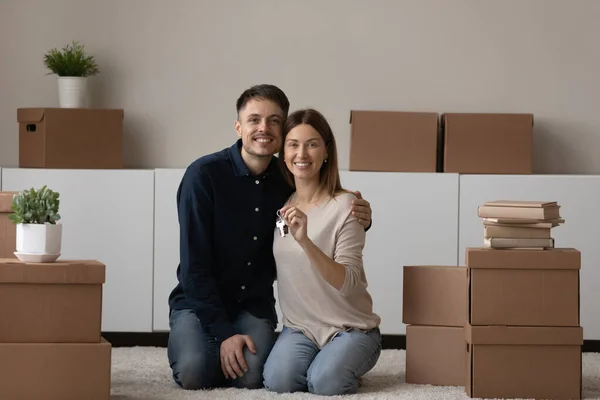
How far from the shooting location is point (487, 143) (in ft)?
13.6

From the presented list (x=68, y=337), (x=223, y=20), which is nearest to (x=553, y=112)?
(x=223, y=20)

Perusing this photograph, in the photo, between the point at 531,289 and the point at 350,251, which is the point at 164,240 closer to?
the point at 350,251

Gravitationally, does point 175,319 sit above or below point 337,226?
below

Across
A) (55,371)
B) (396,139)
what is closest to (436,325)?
(396,139)

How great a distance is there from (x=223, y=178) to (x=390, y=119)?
3.83ft

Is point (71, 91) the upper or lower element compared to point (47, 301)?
upper

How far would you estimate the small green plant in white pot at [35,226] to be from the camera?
9.05ft

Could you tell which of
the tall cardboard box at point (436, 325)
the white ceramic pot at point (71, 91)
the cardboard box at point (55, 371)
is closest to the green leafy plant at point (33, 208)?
the cardboard box at point (55, 371)

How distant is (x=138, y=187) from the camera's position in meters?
4.19

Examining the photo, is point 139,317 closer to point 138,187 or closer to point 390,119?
point 138,187

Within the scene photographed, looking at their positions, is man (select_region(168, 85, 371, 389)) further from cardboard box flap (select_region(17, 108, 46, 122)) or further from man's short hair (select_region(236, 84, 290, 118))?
cardboard box flap (select_region(17, 108, 46, 122))

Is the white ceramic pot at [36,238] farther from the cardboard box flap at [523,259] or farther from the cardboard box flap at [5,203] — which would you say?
the cardboard box flap at [523,259]

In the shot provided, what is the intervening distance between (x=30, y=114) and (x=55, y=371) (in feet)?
5.78

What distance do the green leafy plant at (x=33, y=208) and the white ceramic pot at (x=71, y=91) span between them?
1602 millimetres
